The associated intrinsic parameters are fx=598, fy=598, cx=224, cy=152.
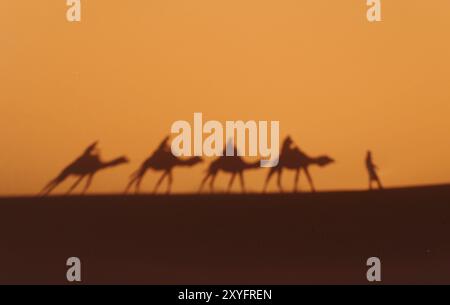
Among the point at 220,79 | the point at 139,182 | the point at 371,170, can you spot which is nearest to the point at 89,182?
the point at 139,182

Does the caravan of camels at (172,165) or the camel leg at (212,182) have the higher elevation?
the caravan of camels at (172,165)

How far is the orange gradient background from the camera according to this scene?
5.73 meters

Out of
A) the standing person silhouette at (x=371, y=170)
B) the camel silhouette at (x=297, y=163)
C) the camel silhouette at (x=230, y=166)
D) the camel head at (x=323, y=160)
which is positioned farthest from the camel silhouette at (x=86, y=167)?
the standing person silhouette at (x=371, y=170)

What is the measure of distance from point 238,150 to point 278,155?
39 cm

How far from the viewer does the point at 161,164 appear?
5.75 m

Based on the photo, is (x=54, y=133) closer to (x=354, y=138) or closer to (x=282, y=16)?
(x=282, y=16)

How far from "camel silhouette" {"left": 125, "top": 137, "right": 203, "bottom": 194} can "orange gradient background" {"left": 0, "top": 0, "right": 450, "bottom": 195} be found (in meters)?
0.07

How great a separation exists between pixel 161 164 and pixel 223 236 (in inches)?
35.8

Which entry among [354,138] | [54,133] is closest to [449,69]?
[354,138]

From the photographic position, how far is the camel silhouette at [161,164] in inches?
225

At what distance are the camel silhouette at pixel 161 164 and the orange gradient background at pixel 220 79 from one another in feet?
0.22

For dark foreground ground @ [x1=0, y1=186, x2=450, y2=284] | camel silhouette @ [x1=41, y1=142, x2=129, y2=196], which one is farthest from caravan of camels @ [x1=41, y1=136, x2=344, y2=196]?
dark foreground ground @ [x1=0, y1=186, x2=450, y2=284]

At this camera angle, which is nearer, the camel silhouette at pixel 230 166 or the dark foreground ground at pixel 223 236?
the dark foreground ground at pixel 223 236

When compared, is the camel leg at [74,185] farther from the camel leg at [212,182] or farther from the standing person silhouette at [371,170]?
the standing person silhouette at [371,170]
